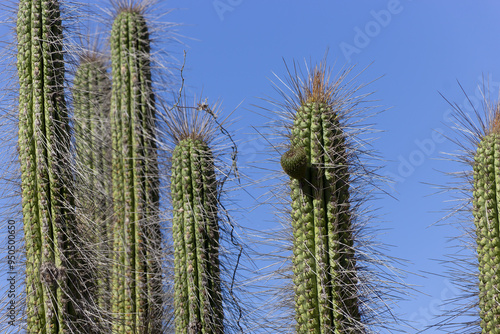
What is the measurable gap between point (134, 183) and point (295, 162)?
2.84 m

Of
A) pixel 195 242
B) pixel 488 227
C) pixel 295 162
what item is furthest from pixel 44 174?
pixel 488 227

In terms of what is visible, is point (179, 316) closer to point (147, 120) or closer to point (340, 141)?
point (340, 141)

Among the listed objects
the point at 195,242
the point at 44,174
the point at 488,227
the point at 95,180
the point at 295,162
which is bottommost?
the point at 488,227

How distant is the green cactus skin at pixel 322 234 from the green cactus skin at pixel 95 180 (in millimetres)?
1980

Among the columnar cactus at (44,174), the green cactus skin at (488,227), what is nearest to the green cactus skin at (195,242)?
the columnar cactus at (44,174)

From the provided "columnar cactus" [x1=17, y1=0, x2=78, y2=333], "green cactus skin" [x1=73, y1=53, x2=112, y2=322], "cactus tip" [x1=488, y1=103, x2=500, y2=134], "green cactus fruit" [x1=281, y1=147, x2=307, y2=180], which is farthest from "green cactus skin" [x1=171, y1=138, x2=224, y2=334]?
"cactus tip" [x1=488, y1=103, x2=500, y2=134]

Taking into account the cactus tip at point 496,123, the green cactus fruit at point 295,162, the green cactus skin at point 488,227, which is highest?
the cactus tip at point 496,123

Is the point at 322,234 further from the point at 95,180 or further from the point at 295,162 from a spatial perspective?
the point at 95,180

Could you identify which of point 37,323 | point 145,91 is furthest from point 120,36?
point 37,323

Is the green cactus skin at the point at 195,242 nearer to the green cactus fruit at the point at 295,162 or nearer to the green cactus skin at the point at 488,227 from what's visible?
the green cactus fruit at the point at 295,162

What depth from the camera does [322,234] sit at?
16.3 feet

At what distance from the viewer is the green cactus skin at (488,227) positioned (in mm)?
5145

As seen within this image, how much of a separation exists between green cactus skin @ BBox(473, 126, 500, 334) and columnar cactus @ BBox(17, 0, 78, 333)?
3221 mm

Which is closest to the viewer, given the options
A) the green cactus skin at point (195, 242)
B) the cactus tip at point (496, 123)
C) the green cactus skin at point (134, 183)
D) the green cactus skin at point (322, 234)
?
the green cactus skin at point (322, 234)
